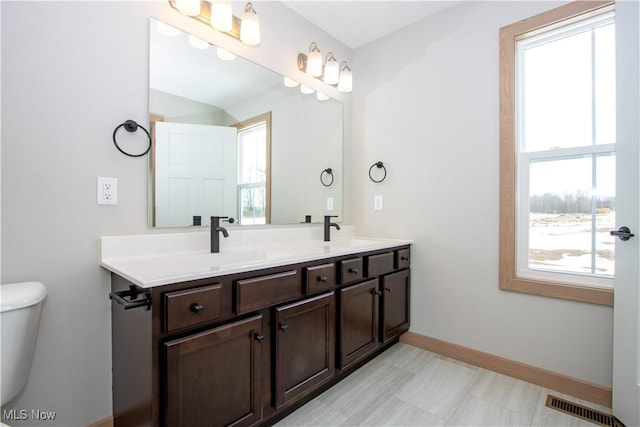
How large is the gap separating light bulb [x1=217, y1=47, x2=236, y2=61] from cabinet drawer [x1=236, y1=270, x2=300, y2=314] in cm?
131

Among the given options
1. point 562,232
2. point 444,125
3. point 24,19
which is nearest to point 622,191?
point 562,232

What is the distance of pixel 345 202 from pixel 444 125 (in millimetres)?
964

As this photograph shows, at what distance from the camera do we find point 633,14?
1.41 metres

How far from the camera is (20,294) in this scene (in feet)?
3.41

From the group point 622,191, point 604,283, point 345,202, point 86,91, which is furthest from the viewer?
point 345,202

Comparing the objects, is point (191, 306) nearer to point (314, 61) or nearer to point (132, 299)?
point (132, 299)

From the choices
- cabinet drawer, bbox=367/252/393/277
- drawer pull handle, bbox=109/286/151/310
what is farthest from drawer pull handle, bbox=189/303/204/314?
cabinet drawer, bbox=367/252/393/277

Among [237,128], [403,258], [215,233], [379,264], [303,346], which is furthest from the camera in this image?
[403,258]

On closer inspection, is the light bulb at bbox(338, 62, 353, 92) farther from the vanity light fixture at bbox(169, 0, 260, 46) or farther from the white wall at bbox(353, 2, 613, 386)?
the vanity light fixture at bbox(169, 0, 260, 46)

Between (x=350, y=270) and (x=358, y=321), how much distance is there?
0.33m

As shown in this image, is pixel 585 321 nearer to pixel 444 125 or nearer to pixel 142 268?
pixel 444 125

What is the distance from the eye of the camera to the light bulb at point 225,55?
1768mm

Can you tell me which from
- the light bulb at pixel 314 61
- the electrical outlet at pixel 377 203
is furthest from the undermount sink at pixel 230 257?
the light bulb at pixel 314 61

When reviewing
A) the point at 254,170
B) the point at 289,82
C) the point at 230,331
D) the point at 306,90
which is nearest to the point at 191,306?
the point at 230,331
